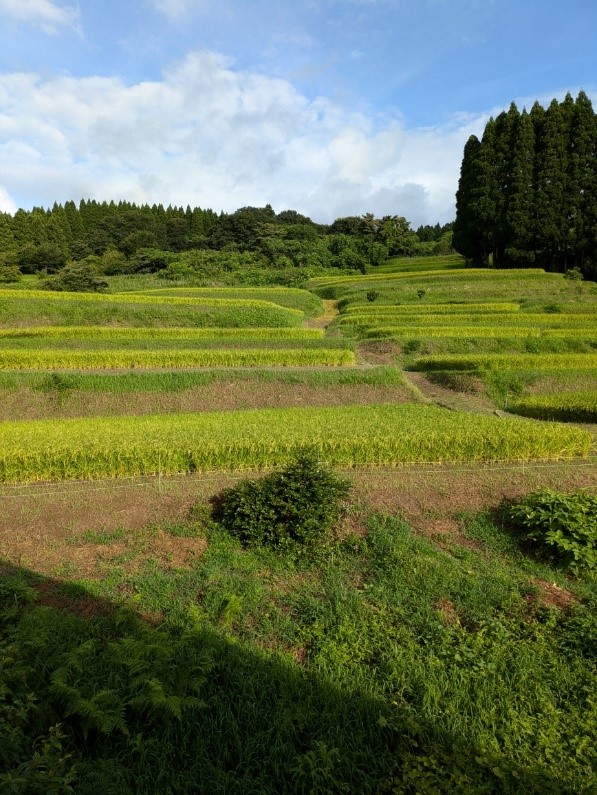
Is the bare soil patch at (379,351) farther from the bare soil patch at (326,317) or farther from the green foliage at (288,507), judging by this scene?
the green foliage at (288,507)

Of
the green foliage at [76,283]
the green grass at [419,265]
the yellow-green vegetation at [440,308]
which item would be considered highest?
the green grass at [419,265]

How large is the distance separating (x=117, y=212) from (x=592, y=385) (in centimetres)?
8637

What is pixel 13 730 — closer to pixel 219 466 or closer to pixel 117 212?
pixel 219 466

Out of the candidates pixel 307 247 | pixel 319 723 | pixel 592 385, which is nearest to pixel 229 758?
pixel 319 723

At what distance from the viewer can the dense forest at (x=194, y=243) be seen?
190ft

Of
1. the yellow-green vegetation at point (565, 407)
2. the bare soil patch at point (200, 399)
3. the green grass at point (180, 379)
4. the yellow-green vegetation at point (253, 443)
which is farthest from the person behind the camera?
the green grass at point (180, 379)

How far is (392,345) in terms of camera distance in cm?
2425

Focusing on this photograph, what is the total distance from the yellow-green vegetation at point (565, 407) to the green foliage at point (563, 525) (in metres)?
7.63

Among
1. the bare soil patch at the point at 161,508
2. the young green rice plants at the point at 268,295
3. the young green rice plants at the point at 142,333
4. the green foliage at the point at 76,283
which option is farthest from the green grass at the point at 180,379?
the green foliage at the point at 76,283

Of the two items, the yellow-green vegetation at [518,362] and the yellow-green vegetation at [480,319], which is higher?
the yellow-green vegetation at [480,319]

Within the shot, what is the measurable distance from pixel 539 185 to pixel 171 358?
3909cm

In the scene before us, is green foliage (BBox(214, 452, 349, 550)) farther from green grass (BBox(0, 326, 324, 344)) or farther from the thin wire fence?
green grass (BBox(0, 326, 324, 344))

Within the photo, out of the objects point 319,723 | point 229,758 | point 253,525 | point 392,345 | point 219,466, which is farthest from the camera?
point 392,345

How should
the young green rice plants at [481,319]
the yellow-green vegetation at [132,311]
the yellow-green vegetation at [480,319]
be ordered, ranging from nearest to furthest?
the yellow-green vegetation at [132,311] < the young green rice plants at [481,319] < the yellow-green vegetation at [480,319]
